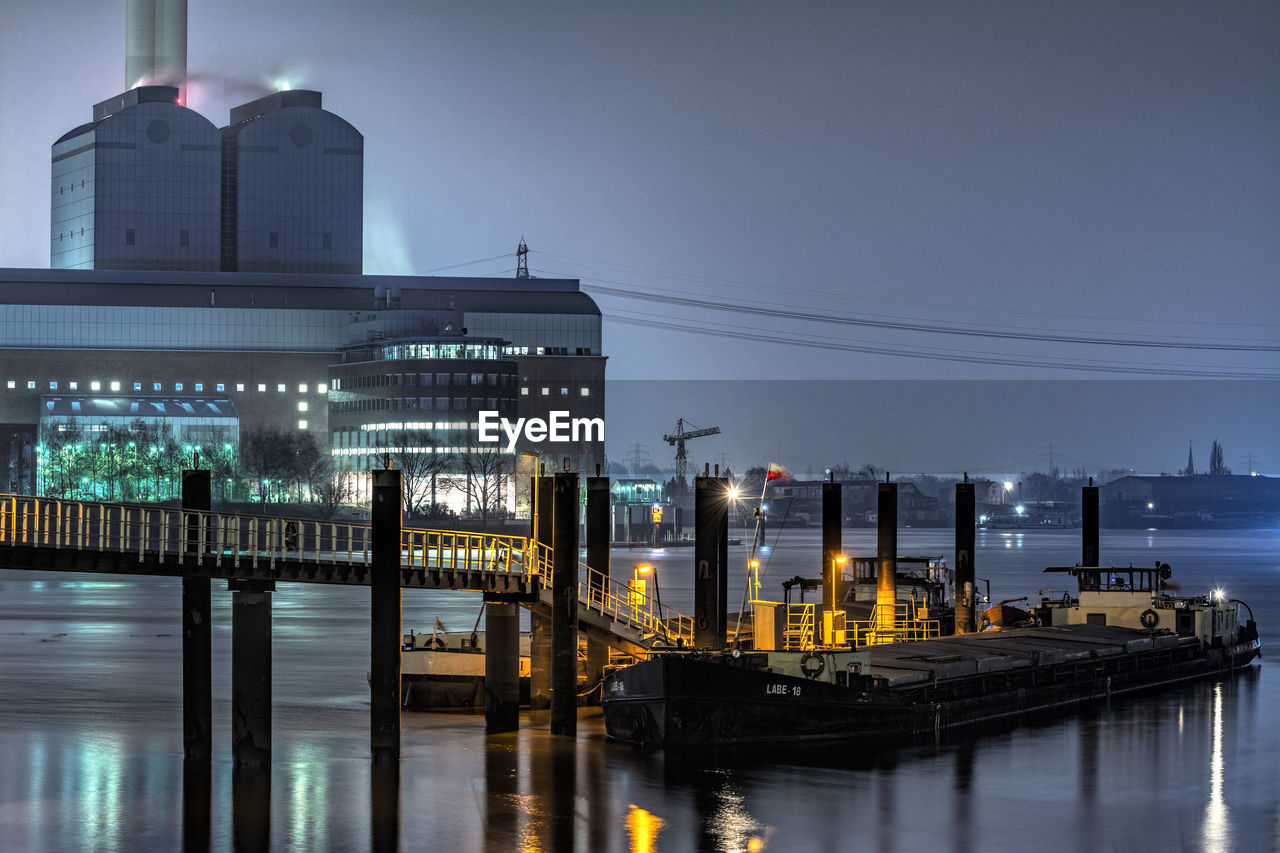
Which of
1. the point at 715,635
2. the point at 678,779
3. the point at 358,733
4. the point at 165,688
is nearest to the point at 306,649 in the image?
the point at 165,688

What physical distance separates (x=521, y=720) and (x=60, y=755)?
15.8 meters

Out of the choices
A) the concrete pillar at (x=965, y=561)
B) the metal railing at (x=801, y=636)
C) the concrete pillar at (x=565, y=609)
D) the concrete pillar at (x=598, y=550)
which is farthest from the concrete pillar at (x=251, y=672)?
the concrete pillar at (x=965, y=561)

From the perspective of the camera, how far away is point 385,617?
48.8 meters

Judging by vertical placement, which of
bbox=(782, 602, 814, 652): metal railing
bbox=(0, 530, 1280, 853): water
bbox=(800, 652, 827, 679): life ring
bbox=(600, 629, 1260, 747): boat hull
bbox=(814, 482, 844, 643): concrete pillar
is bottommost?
bbox=(0, 530, 1280, 853): water

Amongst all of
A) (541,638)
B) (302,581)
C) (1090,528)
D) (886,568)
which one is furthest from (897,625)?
(302,581)

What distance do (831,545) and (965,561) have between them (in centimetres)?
1093

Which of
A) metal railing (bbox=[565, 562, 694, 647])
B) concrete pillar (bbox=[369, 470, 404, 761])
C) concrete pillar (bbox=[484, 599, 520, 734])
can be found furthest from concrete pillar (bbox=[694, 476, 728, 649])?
concrete pillar (bbox=[369, 470, 404, 761])

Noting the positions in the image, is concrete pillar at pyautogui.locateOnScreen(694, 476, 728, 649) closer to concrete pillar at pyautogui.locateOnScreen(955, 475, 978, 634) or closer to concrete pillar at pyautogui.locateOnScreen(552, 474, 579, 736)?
concrete pillar at pyautogui.locateOnScreen(552, 474, 579, 736)

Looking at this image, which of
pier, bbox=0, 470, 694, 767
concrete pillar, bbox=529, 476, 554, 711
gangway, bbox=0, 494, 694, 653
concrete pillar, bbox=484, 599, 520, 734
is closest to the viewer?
gangway, bbox=0, 494, 694, 653

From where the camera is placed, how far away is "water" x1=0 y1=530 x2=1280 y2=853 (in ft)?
151

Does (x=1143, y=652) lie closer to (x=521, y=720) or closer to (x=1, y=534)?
(x=521, y=720)

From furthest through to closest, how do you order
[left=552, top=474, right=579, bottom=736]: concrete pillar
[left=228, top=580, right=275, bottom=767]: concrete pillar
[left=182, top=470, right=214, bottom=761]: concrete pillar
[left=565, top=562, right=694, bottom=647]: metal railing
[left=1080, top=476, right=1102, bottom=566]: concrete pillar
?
1. [left=1080, top=476, right=1102, bottom=566]: concrete pillar
2. [left=565, top=562, right=694, bottom=647]: metal railing
3. [left=552, top=474, right=579, bottom=736]: concrete pillar
4. [left=182, top=470, right=214, bottom=761]: concrete pillar
5. [left=228, top=580, right=275, bottom=767]: concrete pillar

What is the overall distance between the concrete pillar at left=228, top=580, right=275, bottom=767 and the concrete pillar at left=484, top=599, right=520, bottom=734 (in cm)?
909

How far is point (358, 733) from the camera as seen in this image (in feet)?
202
